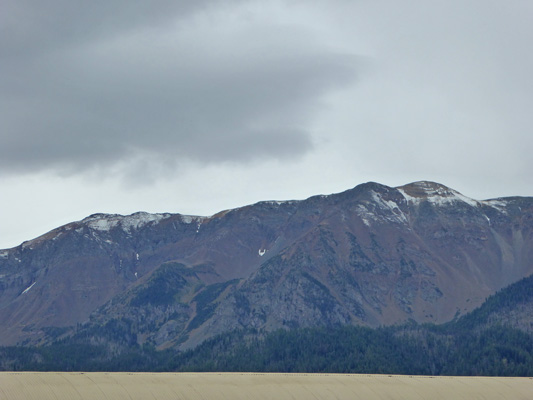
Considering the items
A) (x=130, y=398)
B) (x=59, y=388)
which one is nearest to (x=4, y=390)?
(x=59, y=388)

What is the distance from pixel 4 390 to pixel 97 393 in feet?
64.1

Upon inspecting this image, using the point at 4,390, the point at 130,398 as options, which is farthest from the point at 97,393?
Answer: the point at 4,390

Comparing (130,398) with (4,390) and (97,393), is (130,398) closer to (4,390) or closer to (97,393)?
(97,393)

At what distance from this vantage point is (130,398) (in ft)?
649

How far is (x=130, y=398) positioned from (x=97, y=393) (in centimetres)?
720

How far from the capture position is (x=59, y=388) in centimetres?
19575

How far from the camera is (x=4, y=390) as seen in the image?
19038cm

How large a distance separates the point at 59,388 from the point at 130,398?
15361mm

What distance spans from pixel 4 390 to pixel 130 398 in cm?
2659

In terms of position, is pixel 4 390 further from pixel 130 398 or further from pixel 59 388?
pixel 130 398
